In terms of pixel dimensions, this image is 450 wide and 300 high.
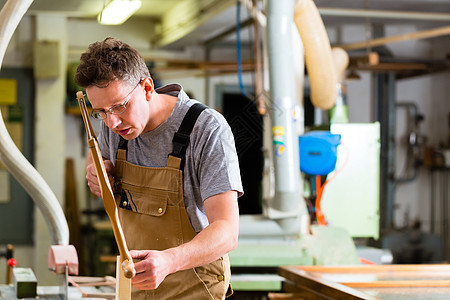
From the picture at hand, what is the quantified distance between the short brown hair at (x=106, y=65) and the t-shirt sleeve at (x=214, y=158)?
0.23 metres

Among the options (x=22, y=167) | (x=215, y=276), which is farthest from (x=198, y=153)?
(x=22, y=167)

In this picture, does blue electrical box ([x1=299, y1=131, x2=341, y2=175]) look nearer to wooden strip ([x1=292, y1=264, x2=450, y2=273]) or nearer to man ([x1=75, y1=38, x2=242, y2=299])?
wooden strip ([x1=292, y1=264, x2=450, y2=273])

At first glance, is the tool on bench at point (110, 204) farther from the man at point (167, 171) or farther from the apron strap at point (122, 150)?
the apron strap at point (122, 150)

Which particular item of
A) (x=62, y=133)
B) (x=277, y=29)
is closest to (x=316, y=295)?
(x=277, y=29)

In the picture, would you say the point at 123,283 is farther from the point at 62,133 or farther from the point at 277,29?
the point at 62,133

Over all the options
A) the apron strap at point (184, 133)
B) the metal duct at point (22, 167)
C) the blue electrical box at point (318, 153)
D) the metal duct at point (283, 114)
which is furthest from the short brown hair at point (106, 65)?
the blue electrical box at point (318, 153)

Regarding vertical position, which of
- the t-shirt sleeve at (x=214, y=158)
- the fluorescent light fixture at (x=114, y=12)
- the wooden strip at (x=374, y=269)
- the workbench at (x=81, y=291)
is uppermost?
the fluorescent light fixture at (x=114, y=12)

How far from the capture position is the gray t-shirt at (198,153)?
1.61 meters

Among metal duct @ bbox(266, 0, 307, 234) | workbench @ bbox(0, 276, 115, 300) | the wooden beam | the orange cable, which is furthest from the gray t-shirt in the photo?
the wooden beam

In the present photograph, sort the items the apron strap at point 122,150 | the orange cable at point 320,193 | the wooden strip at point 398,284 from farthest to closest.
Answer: the orange cable at point 320,193, the wooden strip at point 398,284, the apron strap at point 122,150

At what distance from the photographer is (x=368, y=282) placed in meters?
2.36

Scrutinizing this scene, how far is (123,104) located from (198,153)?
0.79 feet

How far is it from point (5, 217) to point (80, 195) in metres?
0.84

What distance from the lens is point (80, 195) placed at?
273 inches
